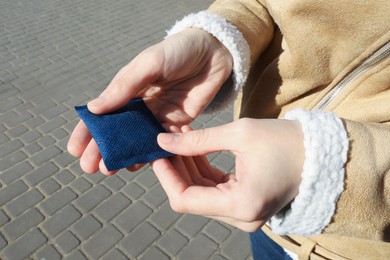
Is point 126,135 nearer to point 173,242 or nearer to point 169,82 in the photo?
point 169,82

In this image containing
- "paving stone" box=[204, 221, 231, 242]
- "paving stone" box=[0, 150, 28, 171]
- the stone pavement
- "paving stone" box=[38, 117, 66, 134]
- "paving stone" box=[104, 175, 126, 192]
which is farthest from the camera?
"paving stone" box=[38, 117, 66, 134]

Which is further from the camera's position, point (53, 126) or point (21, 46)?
point (21, 46)

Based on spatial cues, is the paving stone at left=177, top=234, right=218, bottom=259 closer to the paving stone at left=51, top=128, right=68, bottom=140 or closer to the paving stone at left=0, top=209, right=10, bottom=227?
the paving stone at left=0, top=209, right=10, bottom=227

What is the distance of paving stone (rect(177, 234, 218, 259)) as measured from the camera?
8.96 ft

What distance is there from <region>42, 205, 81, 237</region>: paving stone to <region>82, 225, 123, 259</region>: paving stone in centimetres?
25

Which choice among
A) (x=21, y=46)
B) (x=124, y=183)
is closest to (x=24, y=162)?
(x=124, y=183)

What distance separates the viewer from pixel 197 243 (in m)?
2.83

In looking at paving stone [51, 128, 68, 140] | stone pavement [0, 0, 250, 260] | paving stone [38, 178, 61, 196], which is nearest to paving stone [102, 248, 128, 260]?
stone pavement [0, 0, 250, 260]

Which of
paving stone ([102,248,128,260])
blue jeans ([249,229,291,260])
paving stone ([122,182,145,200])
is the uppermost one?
blue jeans ([249,229,291,260])

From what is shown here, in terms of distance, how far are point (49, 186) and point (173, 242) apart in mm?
1176

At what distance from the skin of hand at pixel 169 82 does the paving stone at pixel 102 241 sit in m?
1.64

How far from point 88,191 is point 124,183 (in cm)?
30

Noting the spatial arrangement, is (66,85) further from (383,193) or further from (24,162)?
(383,193)

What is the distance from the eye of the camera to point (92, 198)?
3.12 m
